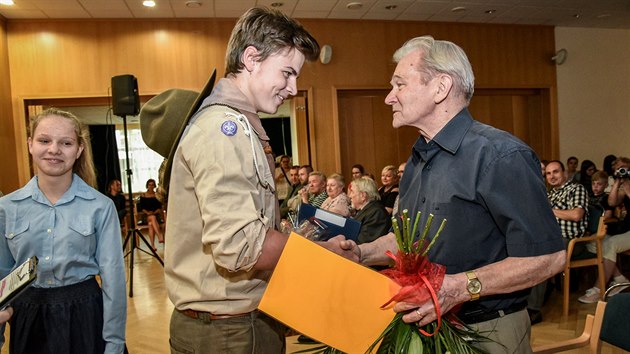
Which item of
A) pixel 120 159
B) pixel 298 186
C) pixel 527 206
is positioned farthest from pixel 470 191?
pixel 120 159

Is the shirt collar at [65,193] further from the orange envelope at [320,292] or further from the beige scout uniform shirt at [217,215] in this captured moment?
the orange envelope at [320,292]

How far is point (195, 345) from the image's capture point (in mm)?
1209

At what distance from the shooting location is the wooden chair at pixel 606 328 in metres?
1.85


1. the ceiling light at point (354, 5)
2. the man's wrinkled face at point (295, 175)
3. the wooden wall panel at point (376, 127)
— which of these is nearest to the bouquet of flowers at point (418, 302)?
the man's wrinkled face at point (295, 175)

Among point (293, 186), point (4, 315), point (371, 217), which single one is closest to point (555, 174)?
point (371, 217)

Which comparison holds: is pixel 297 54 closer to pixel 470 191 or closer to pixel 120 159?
pixel 470 191

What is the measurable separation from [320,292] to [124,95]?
4926 millimetres

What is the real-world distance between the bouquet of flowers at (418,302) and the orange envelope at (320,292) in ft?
0.20

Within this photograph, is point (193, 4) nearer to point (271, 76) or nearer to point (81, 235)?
point (81, 235)

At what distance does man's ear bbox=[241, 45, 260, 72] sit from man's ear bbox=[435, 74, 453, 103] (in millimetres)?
539

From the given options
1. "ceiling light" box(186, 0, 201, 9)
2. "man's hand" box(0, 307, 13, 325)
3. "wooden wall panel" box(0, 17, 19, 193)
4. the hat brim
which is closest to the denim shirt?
"man's hand" box(0, 307, 13, 325)

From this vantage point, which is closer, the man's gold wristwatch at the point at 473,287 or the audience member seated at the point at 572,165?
the man's gold wristwatch at the point at 473,287

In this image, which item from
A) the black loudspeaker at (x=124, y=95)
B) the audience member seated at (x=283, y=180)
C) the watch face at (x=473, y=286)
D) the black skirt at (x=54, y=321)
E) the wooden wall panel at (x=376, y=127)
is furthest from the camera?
the wooden wall panel at (x=376, y=127)

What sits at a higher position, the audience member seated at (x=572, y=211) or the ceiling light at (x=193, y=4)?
the ceiling light at (x=193, y=4)
